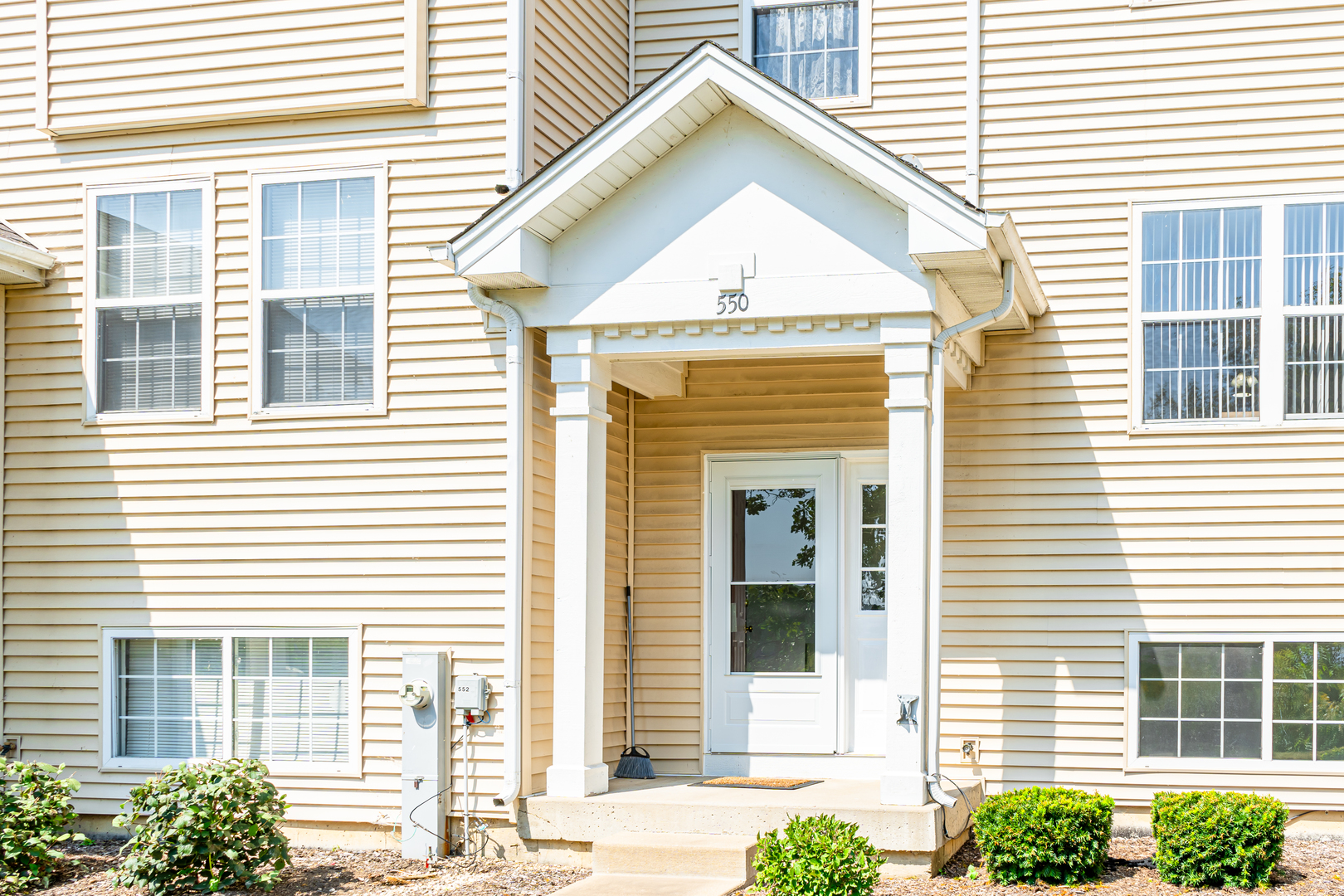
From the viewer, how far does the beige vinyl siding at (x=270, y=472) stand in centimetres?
903

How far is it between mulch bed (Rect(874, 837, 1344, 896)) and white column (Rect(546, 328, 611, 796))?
2006 millimetres

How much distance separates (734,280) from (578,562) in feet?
6.46

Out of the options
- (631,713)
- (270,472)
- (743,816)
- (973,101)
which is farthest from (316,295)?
(973,101)

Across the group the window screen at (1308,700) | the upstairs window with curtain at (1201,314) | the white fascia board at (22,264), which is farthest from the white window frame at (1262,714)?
the white fascia board at (22,264)

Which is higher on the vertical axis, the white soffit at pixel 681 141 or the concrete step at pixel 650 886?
the white soffit at pixel 681 141

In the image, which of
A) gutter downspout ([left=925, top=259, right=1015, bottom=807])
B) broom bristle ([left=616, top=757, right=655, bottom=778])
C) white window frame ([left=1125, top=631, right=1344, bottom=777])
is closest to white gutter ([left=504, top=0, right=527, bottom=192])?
gutter downspout ([left=925, top=259, right=1015, bottom=807])

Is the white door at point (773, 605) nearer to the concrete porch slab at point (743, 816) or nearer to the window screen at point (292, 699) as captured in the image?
the concrete porch slab at point (743, 816)

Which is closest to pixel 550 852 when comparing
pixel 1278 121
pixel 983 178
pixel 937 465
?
pixel 937 465

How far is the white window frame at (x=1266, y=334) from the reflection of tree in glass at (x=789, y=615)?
2379mm

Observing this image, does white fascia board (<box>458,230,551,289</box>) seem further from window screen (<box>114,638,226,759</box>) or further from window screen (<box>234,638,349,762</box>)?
window screen (<box>114,638,226,759</box>)

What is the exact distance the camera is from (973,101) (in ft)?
32.0

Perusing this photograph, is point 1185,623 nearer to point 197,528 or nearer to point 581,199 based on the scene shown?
point 581,199

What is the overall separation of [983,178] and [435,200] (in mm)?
3857

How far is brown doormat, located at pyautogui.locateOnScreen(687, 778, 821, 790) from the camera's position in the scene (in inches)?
346
